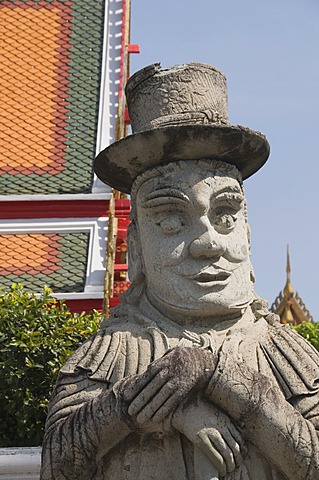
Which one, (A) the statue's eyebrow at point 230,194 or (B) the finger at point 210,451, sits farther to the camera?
(A) the statue's eyebrow at point 230,194

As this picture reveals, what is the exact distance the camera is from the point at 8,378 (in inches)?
426

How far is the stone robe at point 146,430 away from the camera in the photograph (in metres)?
5.87

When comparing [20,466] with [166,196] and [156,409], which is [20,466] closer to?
[166,196]

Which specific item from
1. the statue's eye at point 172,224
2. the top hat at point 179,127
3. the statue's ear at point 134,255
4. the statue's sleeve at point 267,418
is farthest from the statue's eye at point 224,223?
the statue's sleeve at point 267,418

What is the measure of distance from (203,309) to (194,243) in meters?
0.30

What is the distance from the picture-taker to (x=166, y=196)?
6355 mm

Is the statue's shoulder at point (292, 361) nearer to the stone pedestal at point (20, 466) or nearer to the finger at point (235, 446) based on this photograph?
the finger at point (235, 446)

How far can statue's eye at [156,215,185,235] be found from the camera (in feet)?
20.7

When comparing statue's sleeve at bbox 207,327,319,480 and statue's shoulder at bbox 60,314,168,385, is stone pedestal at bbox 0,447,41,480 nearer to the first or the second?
statue's shoulder at bbox 60,314,168,385

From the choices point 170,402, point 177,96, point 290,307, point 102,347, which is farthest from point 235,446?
point 290,307

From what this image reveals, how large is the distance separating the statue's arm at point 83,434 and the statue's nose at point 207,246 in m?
0.76

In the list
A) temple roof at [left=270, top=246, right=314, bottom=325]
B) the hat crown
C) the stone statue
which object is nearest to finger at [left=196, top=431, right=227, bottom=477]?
the stone statue

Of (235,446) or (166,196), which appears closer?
(235,446)

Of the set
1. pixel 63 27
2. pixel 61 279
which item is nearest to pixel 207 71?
pixel 61 279
